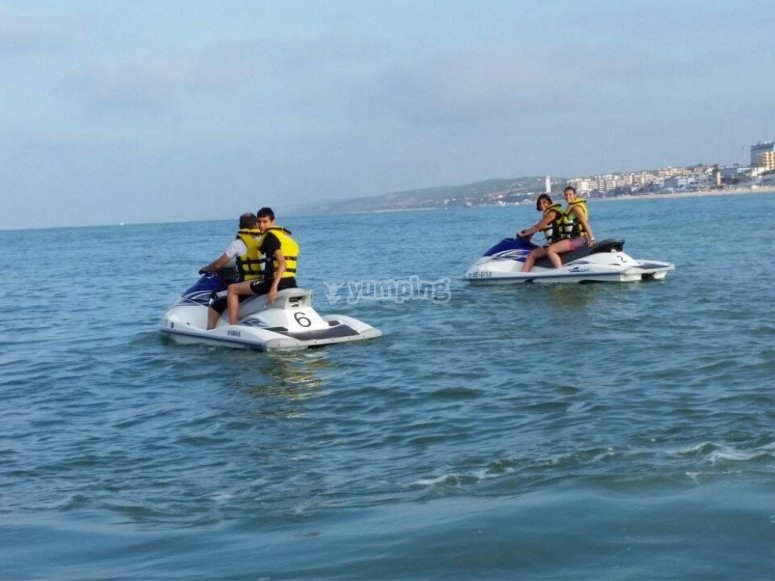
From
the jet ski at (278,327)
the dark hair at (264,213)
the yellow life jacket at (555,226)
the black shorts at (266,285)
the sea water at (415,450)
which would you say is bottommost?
the sea water at (415,450)

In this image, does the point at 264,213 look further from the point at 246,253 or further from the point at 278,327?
the point at 278,327

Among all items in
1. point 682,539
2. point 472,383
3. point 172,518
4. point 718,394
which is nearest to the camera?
point 682,539

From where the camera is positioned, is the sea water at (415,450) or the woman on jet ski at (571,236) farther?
the woman on jet ski at (571,236)

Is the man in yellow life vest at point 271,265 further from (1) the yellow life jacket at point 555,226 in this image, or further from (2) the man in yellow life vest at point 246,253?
(1) the yellow life jacket at point 555,226

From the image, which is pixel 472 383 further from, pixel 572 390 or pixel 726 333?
pixel 726 333

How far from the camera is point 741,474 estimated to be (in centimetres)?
667

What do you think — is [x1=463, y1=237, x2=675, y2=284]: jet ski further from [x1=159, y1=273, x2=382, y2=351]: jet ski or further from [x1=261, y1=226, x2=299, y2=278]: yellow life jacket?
[x1=261, y1=226, x2=299, y2=278]: yellow life jacket

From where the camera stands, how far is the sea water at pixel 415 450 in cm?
564

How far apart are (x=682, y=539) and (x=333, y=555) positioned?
67.1 inches

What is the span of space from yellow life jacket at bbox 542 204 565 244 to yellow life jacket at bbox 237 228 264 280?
6.80 m

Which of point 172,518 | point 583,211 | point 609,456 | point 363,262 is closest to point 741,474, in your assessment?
point 609,456

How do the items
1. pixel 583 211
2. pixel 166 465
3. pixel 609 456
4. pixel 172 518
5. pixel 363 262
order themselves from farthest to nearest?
1. pixel 363 262
2. pixel 583 211
3. pixel 166 465
4. pixel 609 456
5. pixel 172 518

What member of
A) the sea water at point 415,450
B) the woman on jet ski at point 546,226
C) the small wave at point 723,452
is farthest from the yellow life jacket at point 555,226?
the small wave at point 723,452

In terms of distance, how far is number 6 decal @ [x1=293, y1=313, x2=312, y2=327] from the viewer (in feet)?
43.8
